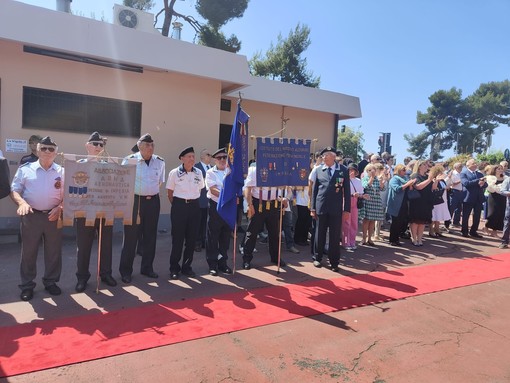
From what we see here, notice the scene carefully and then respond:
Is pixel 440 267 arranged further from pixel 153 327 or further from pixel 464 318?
pixel 153 327

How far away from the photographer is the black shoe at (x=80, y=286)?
479cm

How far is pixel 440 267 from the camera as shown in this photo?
21.9 ft

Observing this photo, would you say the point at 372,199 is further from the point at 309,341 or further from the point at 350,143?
the point at 350,143

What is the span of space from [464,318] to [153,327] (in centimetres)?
358

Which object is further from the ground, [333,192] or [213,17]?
[213,17]

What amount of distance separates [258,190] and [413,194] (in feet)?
13.0

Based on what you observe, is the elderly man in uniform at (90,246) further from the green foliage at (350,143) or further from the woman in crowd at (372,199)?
the green foliage at (350,143)

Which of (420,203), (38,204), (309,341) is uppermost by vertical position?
(420,203)

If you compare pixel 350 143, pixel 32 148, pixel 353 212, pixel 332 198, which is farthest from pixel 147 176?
pixel 350 143

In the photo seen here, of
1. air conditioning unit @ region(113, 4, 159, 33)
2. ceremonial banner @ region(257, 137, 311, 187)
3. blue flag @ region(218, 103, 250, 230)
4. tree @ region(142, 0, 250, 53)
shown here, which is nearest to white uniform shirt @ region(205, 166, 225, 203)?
blue flag @ region(218, 103, 250, 230)

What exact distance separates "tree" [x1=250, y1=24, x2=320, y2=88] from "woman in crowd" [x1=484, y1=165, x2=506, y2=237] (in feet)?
63.7

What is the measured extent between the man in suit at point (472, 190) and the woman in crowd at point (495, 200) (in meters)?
0.21

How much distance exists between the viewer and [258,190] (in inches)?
238

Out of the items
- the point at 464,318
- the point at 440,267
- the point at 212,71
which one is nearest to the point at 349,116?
the point at 212,71
